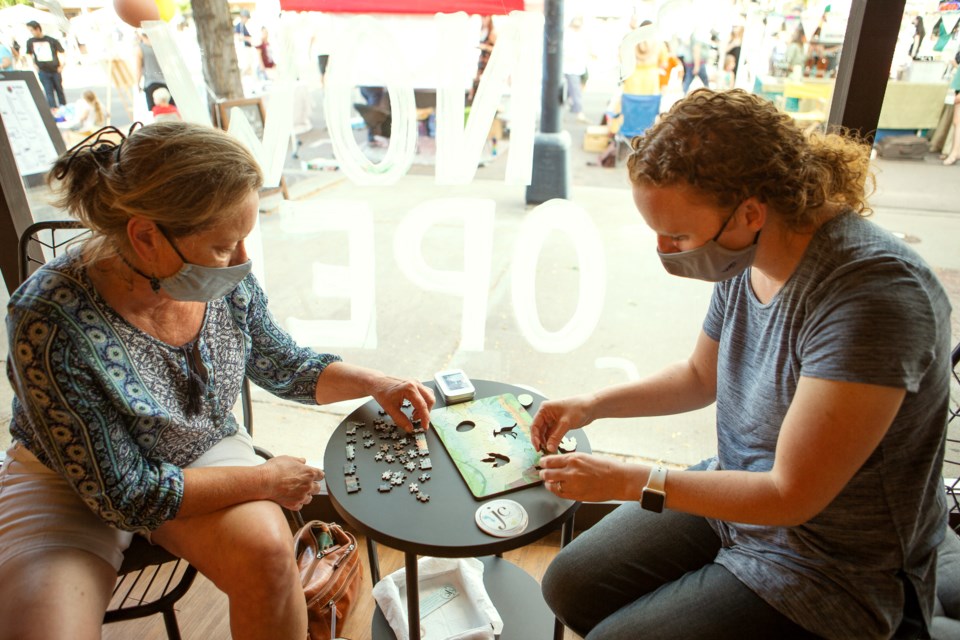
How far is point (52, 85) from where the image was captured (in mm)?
2371

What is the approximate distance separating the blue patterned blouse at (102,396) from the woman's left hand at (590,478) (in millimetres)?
859

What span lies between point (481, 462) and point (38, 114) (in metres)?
2.18

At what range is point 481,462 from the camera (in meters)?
1.55

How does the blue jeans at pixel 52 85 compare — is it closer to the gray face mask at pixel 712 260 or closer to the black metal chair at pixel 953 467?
the gray face mask at pixel 712 260

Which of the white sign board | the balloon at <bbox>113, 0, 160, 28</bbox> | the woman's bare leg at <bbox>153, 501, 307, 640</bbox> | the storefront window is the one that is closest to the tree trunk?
the storefront window

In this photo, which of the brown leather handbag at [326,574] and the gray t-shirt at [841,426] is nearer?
the gray t-shirt at [841,426]

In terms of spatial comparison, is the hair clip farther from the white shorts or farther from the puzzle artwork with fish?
the puzzle artwork with fish

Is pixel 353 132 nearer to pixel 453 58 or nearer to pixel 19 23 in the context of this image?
pixel 453 58

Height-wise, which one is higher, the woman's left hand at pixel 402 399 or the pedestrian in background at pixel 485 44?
the pedestrian in background at pixel 485 44

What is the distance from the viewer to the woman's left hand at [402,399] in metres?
1.69

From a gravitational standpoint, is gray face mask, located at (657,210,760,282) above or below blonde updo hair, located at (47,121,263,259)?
below

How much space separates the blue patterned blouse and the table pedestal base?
0.87 metres

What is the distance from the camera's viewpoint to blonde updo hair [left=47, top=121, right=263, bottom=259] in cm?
131

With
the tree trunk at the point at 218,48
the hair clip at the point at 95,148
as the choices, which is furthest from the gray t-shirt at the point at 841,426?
the tree trunk at the point at 218,48
